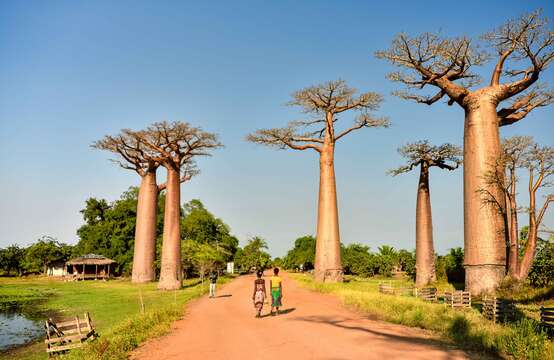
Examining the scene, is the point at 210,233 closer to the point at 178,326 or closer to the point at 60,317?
the point at 60,317

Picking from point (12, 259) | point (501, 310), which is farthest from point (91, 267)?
point (501, 310)

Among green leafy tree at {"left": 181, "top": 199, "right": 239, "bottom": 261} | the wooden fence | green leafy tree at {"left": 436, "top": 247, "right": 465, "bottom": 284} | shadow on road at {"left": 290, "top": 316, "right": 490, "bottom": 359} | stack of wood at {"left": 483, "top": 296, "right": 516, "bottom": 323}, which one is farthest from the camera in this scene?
green leafy tree at {"left": 181, "top": 199, "right": 239, "bottom": 261}

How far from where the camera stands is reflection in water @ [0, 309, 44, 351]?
11581 millimetres

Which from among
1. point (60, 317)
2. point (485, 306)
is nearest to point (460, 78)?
point (485, 306)

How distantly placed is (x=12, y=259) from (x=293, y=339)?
53759mm

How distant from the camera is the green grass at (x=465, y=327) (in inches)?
261

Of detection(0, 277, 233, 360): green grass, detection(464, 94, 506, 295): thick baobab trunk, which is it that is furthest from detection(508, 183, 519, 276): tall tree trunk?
detection(0, 277, 233, 360): green grass

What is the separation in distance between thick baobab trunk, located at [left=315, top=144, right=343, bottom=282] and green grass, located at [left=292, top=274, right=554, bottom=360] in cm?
773

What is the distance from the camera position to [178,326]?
34.1 feet

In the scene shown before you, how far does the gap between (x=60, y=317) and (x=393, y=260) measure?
3832cm

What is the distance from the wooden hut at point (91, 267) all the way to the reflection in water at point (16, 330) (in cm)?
2155

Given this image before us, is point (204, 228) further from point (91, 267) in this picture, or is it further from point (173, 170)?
point (173, 170)

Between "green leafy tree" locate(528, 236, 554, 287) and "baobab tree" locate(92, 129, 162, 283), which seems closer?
"green leafy tree" locate(528, 236, 554, 287)

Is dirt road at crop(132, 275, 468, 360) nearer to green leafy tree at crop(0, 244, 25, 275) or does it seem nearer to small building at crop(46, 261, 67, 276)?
small building at crop(46, 261, 67, 276)
